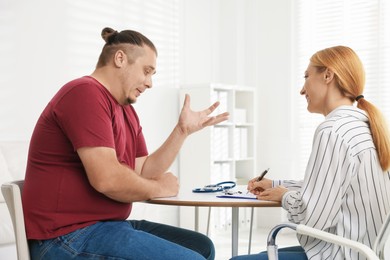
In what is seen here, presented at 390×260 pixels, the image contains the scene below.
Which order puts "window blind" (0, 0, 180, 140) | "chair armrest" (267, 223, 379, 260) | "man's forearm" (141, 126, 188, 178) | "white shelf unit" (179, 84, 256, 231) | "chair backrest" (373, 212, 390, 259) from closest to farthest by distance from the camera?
"chair armrest" (267, 223, 379, 260) → "chair backrest" (373, 212, 390, 259) → "man's forearm" (141, 126, 188, 178) → "window blind" (0, 0, 180, 140) → "white shelf unit" (179, 84, 256, 231)

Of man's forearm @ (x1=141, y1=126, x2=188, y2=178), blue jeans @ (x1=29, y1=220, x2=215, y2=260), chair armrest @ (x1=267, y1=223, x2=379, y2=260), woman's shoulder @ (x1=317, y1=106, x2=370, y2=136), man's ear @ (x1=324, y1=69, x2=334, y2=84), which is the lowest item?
blue jeans @ (x1=29, y1=220, x2=215, y2=260)

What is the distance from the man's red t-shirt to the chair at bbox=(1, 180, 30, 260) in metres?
0.05

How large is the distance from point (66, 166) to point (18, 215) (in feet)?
0.70

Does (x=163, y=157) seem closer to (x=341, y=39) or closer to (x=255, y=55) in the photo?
(x=341, y=39)

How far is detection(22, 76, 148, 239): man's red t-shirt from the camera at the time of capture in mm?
1632

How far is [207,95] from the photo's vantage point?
4.92 meters

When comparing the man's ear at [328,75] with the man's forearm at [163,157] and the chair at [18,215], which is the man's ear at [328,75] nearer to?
the man's forearm at [163,157]

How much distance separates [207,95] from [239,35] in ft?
3.86

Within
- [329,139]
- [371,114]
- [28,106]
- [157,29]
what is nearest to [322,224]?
[329,139]

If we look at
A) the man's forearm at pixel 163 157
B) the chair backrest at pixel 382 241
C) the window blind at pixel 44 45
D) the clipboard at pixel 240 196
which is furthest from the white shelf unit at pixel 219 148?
the chair backrest at pixel 382 241

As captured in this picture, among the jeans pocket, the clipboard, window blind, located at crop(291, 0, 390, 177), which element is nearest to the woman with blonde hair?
the clipboard

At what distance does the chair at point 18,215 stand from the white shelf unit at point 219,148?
3.33 meters

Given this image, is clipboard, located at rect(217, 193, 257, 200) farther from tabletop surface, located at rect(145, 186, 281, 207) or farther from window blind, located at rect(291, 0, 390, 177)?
window blind, located at rect(291, 0, 390, 177)

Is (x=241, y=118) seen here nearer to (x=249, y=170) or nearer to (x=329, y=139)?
(x=249, y=170)
